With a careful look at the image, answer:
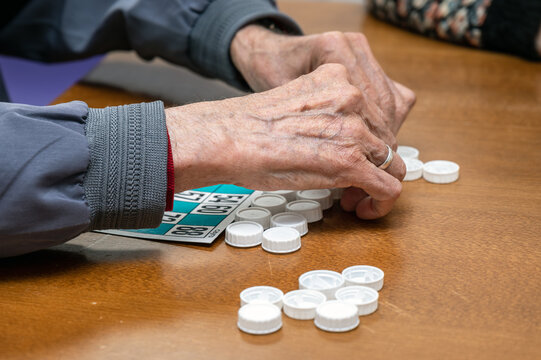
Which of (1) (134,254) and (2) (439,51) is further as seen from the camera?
(2) (439,51)

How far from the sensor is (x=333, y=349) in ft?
2.21

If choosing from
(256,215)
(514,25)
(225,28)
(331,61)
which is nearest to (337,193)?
(256,215)

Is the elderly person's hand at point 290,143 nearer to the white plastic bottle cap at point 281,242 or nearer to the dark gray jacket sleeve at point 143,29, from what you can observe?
the white plastic bottle cap at point 281,242

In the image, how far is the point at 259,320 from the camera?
69 cm

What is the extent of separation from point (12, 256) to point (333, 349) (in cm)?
43

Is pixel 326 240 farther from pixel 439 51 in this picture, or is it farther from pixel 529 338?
pixel 439 51

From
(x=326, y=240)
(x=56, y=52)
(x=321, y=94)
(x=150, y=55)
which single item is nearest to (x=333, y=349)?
(x=326, y=240)

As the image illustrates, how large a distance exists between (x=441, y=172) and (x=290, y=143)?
0.98ft

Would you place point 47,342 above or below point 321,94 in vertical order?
below

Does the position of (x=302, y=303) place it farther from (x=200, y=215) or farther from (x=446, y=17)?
(x=446, y=17)

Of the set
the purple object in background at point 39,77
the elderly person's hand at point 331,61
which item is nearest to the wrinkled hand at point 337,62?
the elderly person's hand at point 331,61

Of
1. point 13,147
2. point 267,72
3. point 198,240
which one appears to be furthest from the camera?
point 267,72

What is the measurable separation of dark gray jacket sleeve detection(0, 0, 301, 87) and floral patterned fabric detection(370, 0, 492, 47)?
538mm

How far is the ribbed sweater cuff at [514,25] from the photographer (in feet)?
5.41
